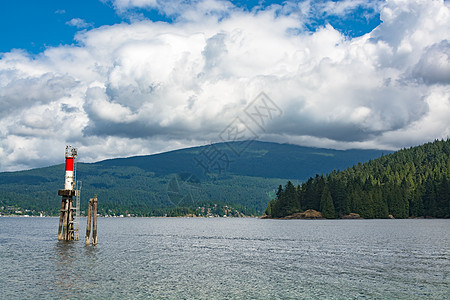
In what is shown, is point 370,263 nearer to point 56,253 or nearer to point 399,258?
point 399,258

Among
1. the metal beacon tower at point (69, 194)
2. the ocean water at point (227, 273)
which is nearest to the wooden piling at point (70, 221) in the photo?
the metal beacon tower at point (69, 194)

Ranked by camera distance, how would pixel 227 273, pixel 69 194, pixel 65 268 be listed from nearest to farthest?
pixel 227 273, pixel 65 268, pixel 69 194

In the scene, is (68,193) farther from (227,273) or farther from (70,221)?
(227,273)

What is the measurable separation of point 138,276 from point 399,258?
35.2 metres

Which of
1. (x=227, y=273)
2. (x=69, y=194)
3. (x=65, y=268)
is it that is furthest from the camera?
(x=69, y=194)

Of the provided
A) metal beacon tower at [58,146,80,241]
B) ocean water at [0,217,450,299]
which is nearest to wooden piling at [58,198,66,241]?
metal beacon tower at [58,146,80,241]

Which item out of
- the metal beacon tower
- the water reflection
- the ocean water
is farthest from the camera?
the metal beacon tower

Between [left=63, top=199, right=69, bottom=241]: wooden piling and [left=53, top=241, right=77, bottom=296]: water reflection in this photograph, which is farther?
[left=63, top=199, right=69, bottom=241]: wooden piling

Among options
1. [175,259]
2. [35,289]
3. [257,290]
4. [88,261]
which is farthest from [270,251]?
[35,289]

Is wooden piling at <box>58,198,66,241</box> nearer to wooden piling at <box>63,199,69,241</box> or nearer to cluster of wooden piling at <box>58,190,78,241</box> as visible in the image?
cluster of wooden piling at <box>58,190,78,241</box>

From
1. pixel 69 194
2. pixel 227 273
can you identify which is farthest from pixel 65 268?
pixel 69 194

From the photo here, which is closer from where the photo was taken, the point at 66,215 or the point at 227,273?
→ the point at 227,273

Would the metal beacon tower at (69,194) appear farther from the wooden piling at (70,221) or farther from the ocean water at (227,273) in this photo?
the ocean water at (227,273)

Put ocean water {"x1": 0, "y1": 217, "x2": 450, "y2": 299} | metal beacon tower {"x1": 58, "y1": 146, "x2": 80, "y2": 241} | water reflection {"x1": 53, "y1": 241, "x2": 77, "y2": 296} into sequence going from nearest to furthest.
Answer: ocean water {"x1": 0, "y1": 217, "x2": 450, "y2": 299} → water reflection {"x1": 53, "y1": 241, "x2": 77, "y2": 296} → metal beacon tower {"x1": 58, "y1": 146, "x2": 80, "y2": 241}
